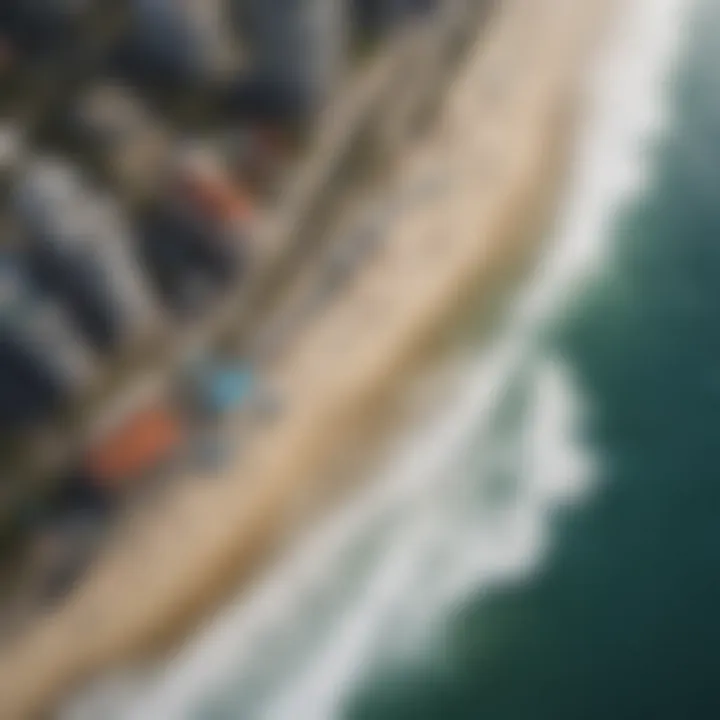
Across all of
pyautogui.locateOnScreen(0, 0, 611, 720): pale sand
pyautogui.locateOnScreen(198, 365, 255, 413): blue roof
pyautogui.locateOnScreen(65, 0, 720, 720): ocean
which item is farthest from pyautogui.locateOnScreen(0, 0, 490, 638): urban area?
pyautogui.locateOnScreen(65, 0, 720, 720): ocean

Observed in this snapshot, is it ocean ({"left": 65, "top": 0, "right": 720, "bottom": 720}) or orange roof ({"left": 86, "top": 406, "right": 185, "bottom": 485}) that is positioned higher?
orange roof ({"left": 86, "top": 406, "right": 185, "bottom": 485})

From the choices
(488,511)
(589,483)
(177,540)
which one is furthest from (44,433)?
(589,483)

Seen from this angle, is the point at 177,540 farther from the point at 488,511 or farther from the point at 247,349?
the point at 488,511

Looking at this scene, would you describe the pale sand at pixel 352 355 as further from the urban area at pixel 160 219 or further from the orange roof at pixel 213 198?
the orange roof at pixel 213 198

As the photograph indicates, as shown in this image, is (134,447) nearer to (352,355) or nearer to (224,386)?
(224,386)

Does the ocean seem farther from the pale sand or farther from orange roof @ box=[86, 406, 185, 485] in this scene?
orange roof @ box=[86, 406, 185, 485]

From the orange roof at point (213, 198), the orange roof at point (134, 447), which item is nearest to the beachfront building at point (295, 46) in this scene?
the orange roof at point (213, 198)
